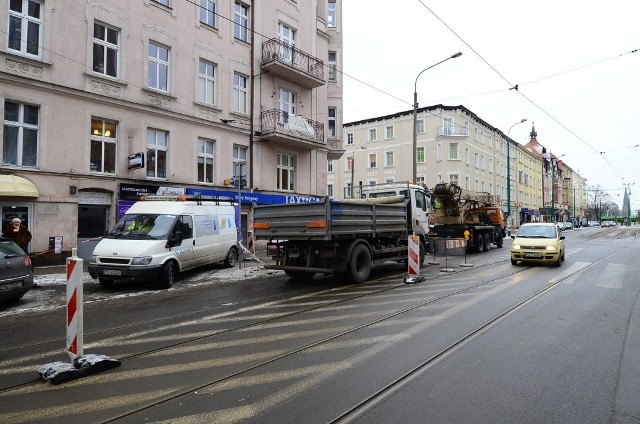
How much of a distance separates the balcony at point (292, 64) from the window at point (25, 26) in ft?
32.5

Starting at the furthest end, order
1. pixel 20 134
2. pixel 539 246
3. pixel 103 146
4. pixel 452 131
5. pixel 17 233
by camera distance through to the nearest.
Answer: pixel 452 131, pixel 103 146, pixel 539 246, pixel 20 134, pixel 17 233

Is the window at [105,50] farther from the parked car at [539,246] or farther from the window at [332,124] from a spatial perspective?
the parked car at [539,246]

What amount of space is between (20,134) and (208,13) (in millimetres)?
10198

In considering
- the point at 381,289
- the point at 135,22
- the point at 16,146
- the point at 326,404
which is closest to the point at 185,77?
the point at 135,22

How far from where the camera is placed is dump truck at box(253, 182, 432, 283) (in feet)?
34.9

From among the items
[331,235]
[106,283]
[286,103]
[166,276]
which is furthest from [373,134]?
[106,283]

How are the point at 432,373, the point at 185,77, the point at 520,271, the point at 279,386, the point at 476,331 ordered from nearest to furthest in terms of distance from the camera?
the point at 279,386, the point at 432,373, the point at 476,331, the point at 520,271, the point at 185,77

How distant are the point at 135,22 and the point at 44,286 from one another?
11.1 meters

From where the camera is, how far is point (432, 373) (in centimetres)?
457

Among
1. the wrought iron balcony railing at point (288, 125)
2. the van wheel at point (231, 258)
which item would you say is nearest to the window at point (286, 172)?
the wrought iron balcony railing at point (288, 125)

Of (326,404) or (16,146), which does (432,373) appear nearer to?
(326,404)

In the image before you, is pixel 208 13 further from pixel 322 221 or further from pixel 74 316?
pixel 74 316

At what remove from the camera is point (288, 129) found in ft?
73.0

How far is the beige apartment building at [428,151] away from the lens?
152 feet
